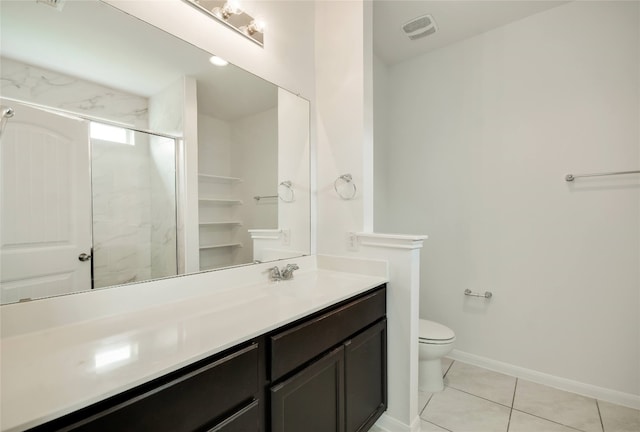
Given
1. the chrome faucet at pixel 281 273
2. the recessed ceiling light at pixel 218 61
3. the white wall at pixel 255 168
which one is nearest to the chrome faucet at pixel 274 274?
the chrome faucet at pixel 281 273

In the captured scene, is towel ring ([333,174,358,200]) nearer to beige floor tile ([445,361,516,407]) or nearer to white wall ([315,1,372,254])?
white wall ([315,1,372,254])

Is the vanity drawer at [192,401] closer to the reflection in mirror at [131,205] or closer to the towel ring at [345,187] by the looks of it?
the reflection in mirror at [131,205]

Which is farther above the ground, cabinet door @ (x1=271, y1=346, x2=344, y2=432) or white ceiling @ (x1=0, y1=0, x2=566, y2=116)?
white ceiling @ (x1=0, y1=0, x2=566, y2=116)

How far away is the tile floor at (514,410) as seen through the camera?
1633 millimetres

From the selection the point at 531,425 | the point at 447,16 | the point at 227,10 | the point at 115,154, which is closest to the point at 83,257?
the point at 115,154

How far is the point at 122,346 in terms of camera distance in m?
0.81

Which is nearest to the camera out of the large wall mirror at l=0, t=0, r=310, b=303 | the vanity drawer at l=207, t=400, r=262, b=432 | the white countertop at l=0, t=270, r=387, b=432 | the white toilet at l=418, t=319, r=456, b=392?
the white countertop at l=0, t=270, r=387, b=432

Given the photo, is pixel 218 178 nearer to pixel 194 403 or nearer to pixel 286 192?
pixel 286 192

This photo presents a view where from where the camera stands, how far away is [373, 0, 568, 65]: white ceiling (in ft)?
6.61

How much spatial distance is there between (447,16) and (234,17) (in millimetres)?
1602

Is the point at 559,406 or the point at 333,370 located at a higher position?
the point at 333,370

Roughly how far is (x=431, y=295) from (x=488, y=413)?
97 centimetres

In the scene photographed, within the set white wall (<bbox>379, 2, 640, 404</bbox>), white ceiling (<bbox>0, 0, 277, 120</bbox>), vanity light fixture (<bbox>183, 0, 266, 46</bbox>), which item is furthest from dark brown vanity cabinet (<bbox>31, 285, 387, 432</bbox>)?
vanity light fixture (<bbox>183, 0, 266, 46</bbox>)

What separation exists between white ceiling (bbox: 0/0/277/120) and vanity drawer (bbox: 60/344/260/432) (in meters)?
1.09
